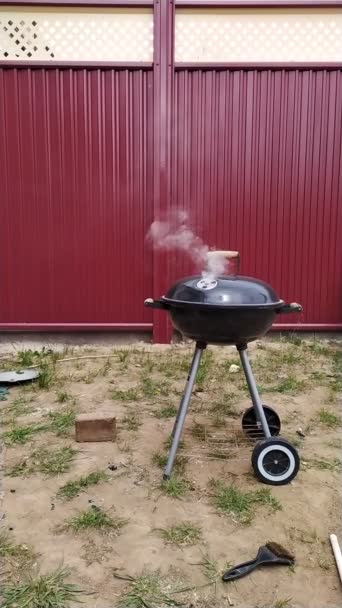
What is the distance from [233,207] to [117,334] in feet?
6.17

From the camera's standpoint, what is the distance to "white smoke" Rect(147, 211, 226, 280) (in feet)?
15.5

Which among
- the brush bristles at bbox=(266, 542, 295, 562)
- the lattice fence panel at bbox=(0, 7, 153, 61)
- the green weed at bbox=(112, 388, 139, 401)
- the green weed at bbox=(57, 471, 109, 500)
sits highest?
the lattice fence panel at bbox=(0, 7, 153, 61)

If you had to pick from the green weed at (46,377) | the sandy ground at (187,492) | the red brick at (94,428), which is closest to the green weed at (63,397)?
the sandy ground at (187,492)

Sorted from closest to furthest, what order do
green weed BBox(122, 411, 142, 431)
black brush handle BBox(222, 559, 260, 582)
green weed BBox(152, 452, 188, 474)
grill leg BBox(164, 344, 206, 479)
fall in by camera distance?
black brush handle BBox(222, 559, 260, 582) → grill leg BBox(164, 344, 206, 479) → green weed BBox(152, 452, 188, 474) → green weed BBox(122, 411, 142, 431)

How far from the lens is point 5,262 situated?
15.5 ft

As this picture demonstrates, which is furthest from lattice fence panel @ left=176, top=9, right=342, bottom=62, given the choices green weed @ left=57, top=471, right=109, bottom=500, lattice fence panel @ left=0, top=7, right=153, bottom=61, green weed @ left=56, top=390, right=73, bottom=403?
green weed @ left=57, top=471, right=109, bottom=500

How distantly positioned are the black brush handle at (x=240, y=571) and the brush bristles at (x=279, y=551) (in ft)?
0.30

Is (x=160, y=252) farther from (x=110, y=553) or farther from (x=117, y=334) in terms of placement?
(x=110, y=553)

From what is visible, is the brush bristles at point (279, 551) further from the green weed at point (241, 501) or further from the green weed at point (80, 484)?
the green weed at point (80, 484)

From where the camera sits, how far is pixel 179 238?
209 inches

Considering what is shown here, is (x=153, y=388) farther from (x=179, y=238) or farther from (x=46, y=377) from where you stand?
(x=179, y=238)

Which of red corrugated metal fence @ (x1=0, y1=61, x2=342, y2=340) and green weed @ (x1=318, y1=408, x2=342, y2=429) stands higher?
red corrugated metal fence @ (x1=0, y1=61, x2=342, y2=340)

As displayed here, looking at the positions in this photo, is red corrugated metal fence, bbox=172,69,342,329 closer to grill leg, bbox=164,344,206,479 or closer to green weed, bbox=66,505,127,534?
grill leg, bbox=164,344,206,479

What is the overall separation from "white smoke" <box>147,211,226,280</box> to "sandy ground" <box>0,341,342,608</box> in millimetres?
1482
